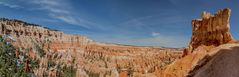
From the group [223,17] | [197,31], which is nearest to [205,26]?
[197,31]

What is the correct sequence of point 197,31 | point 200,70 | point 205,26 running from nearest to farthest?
point 200,70 → point 205,26 → point 197,31

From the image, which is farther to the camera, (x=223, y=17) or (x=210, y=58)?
(x=223, y=17)

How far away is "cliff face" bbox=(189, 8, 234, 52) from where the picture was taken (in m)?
39.5

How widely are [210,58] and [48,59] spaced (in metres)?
181

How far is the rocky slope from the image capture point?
581 inches

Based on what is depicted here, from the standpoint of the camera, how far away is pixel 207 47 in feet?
141

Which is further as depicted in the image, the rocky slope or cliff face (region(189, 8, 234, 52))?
cliff face (region(189, 8, 234, 52))

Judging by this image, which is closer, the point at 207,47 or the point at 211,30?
the point at 207,47

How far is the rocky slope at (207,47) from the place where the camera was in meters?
14.8

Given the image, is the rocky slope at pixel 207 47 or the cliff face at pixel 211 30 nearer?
the rocky slope at pixel 207 47

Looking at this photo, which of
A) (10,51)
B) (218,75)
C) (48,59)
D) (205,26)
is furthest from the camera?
(48,59)

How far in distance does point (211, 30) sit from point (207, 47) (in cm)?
254

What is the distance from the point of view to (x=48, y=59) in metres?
191

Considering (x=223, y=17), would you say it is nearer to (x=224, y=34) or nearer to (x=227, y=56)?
(x=224, y=34)
